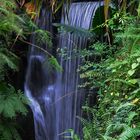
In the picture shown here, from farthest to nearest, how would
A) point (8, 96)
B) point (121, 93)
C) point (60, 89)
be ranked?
point (60, 89) → point (8, 96) → point (121, 93)

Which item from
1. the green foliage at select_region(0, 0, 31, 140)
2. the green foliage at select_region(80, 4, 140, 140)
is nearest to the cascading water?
the green foliage at select_region(0, 0, 31, 140)

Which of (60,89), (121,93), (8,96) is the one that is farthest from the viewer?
(60,89)

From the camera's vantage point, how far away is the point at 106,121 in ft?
10.9

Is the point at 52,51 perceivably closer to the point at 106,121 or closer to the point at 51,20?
the point at 51,20

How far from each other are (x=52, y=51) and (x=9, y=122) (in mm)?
2935

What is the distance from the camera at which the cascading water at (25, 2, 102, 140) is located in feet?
21.4

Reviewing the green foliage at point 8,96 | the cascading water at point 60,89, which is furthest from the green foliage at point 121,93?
the cascading water at point 60,89

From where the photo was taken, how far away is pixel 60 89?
7105 mm

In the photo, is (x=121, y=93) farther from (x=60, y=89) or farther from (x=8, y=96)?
(x=60, y=89)

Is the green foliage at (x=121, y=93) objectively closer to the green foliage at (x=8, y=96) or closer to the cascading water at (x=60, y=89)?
the green foliage at (x=8, y=96)

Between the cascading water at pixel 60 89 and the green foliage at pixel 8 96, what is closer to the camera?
the green foliage at pixel 8 96

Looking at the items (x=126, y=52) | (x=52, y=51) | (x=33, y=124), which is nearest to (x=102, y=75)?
(x=126, y=52)

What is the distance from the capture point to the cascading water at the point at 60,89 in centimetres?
651

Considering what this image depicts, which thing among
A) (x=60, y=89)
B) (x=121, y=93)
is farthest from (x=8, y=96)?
(x=60, y=89)
